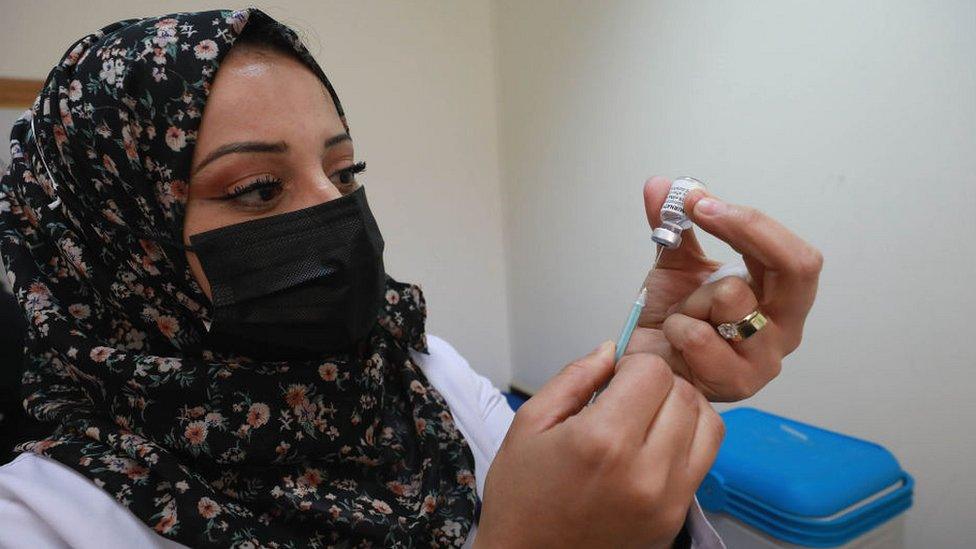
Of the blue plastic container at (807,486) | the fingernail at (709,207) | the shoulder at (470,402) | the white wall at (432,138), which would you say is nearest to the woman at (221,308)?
the fingernail at (709,207)

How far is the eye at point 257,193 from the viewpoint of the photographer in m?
0.78

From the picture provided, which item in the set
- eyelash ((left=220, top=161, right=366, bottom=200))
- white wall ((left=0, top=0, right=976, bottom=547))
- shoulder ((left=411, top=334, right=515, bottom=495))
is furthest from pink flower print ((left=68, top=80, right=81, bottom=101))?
white wall ((left=0, top=0, right=976, bottom=547))

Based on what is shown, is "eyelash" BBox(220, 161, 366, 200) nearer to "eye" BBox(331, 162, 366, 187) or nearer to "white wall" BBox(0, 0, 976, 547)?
"eye" BBox(331, 162, 366, 187)

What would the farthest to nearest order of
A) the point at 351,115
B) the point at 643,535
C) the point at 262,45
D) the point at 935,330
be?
the point at 351,115
the point at 935,330
the point at 262,45
the point at 643,535

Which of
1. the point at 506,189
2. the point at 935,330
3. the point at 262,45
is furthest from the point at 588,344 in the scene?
the point at 262,45

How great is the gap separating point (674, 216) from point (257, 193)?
605 mm

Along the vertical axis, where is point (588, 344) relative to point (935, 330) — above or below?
below

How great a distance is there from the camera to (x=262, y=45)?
0.85 metres

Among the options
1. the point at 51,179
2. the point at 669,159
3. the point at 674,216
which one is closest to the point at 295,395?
the point at 51,179

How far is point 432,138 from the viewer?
2.66m

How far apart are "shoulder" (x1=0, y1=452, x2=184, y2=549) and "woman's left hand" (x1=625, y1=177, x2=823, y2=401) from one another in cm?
74

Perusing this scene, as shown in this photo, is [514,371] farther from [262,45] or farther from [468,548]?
[262,45]

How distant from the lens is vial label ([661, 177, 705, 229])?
685mm

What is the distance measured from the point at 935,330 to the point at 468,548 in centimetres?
131
